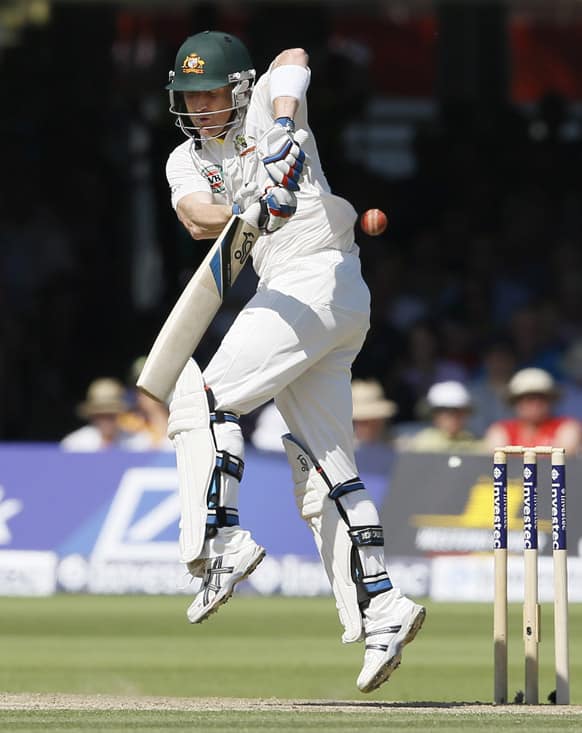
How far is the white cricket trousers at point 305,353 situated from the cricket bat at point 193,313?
0.11 metres

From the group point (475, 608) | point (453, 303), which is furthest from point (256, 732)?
point (453, 303)

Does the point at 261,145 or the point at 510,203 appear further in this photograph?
the point at 510,203

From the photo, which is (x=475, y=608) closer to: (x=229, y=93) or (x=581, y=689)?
(x=581, y=689)

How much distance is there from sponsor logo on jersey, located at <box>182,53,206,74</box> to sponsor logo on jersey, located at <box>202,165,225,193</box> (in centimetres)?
31

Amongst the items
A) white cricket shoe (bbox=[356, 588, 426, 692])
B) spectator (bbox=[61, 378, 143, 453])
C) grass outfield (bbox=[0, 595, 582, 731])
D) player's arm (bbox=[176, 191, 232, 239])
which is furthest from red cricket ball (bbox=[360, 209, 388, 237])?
spectator (bbox=[61, 378, 143, 453])

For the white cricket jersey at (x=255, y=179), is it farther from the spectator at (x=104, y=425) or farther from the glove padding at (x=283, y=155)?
the spectator at (x=104, y=425)

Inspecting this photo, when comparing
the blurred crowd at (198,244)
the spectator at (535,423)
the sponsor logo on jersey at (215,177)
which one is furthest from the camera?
the blurred crowd at (198,244)

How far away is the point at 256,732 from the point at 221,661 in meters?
3.12

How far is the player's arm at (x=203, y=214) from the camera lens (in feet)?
17.2

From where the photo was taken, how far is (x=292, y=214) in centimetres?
507

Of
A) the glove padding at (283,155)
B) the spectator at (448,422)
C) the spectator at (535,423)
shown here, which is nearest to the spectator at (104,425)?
the spectator at (448,422)

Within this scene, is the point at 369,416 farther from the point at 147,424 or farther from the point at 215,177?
the point at 215,177

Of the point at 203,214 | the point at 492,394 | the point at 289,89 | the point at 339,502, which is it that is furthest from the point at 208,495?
the point at 492,394

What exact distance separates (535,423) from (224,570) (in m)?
5.33
